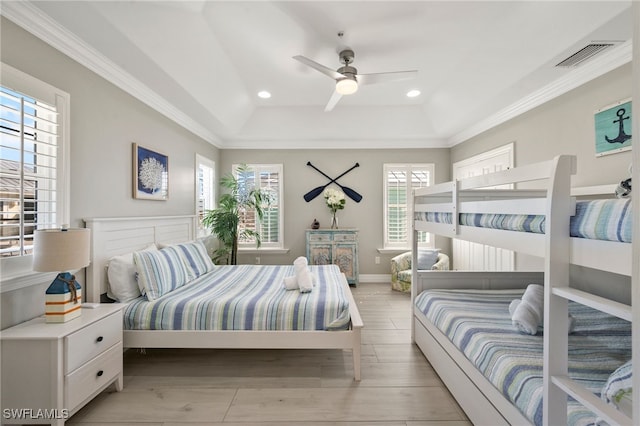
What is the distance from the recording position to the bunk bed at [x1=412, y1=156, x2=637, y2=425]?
3.28ft

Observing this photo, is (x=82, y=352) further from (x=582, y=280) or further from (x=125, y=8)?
(x=582, y=280)

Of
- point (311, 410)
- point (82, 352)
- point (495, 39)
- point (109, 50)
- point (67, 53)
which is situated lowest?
point (311, 410)

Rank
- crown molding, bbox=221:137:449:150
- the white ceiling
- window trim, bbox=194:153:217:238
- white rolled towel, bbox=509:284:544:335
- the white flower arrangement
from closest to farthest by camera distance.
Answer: white rolled towel, bbox=509:284:544:335 < the white ceiling < window trim, bbox=194:153:217:238 < the white flower arrangement < crown molding, bbox=221:137:449:150

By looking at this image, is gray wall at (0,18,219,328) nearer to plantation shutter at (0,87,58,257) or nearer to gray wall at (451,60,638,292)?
plantation shutter at (0,87,58,257)

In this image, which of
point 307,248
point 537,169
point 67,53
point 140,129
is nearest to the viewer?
point 537,169

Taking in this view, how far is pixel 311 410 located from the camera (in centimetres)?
184

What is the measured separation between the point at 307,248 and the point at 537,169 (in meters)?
3.87

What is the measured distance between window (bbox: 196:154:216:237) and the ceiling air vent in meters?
4.40

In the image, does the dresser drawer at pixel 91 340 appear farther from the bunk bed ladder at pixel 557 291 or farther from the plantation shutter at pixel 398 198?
the plantation shutter at pixel 398 198

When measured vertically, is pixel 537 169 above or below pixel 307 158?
below

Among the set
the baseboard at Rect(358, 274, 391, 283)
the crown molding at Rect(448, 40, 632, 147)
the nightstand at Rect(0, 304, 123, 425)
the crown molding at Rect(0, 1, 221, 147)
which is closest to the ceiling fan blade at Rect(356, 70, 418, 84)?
the crown molding at Rect(448, 40, 632, 147)

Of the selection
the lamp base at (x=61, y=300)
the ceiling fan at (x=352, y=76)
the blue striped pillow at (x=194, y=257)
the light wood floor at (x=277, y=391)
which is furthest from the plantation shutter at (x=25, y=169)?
the ceiling fan at (x=352, y=76)

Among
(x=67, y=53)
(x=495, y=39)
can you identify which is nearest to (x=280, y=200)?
(x=67, y=53)

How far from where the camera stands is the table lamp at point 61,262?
1.58 meters
